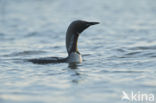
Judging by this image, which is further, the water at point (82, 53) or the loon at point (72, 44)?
the loon at point (72, 44)

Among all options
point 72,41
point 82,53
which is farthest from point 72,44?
point 82,53

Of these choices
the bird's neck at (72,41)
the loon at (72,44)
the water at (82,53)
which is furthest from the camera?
the bird's neck at (72,41)

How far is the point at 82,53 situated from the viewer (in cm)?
1138

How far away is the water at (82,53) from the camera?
7065 millimetres

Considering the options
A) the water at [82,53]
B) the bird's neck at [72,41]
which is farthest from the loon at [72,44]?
the water at [82,53]

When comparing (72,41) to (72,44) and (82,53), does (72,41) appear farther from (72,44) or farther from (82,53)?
(82,53)

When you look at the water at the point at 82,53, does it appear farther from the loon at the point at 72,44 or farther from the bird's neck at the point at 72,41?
the bird's neck at the point at 72,41

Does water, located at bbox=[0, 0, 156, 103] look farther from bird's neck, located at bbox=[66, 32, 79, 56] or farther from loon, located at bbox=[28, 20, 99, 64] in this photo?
bird's neck, located at bbox=[66, 32, 79, 56]

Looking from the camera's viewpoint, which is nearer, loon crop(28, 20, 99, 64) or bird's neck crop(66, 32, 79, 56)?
loon crop(28, 20, 99, 64)

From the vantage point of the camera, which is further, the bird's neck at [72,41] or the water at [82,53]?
the bird's neck at [72,41]

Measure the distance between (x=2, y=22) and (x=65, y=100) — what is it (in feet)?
44.3

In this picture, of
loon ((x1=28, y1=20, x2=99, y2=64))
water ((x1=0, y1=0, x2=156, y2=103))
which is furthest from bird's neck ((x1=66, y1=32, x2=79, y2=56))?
water ((x1=0, y1=0, x2=156, y2=103))

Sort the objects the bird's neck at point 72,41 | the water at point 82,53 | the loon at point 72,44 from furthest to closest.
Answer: the bird's neck at point 72,41 < the loon at point 72,44 < the water at point 82,53

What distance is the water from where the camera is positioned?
23.2ft
